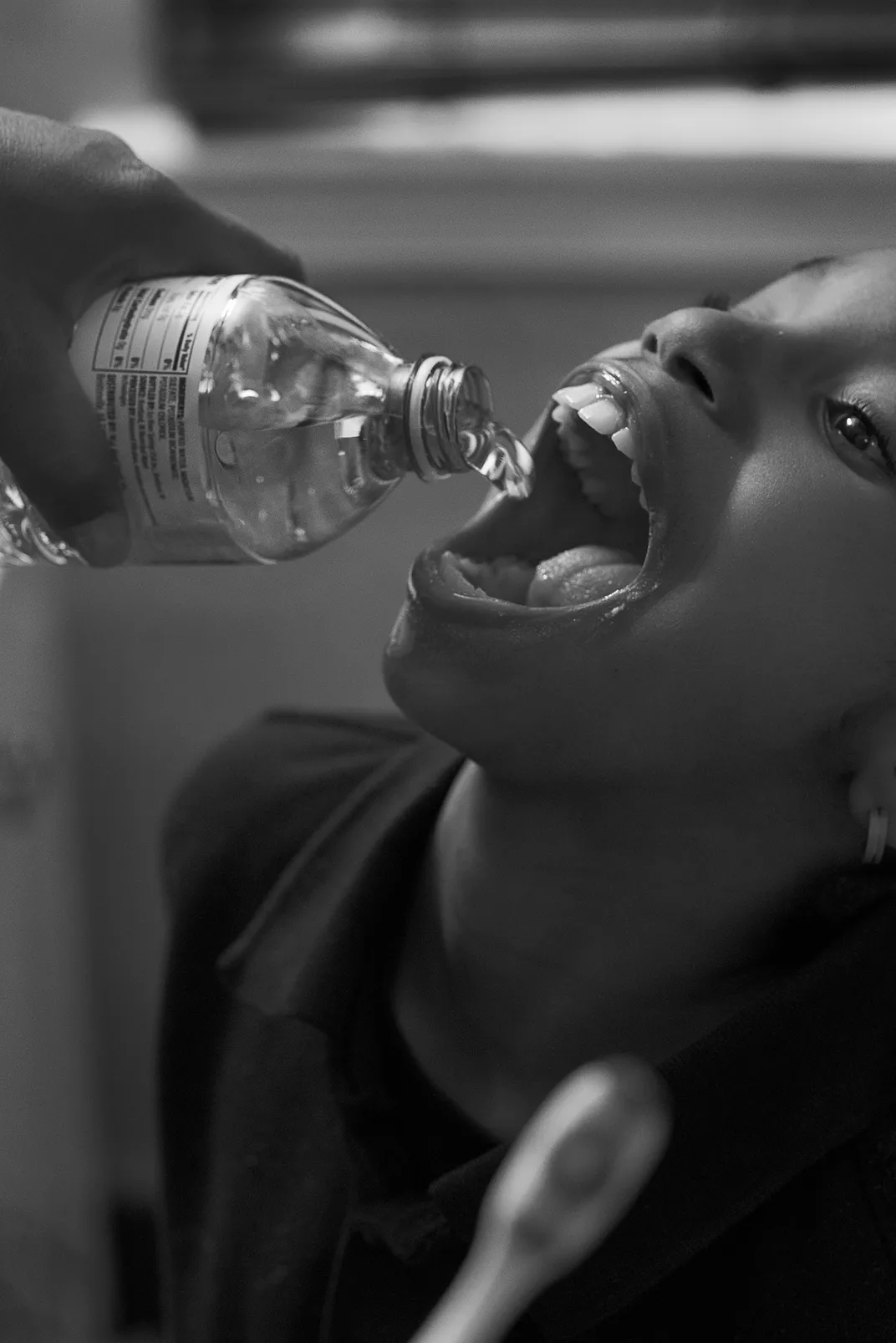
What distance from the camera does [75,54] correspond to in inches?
67.0

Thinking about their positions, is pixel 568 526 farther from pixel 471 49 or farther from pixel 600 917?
pixel 471 49

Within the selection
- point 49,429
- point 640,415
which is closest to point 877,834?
point 640,415

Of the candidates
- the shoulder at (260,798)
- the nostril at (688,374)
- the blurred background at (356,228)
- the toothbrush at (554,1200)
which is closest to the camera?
the toothbrush at (554,1200)

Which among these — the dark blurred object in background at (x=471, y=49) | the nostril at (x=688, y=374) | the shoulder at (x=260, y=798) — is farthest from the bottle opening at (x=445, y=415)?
the dark blurred object in background at (x=471, y=49)

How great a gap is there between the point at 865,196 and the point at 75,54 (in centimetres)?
92

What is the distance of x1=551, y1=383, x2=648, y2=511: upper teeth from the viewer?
827mm

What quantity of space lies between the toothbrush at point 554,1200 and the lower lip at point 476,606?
0.36m

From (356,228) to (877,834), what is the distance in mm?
959

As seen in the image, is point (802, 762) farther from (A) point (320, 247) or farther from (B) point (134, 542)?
(A) point (320, 247)

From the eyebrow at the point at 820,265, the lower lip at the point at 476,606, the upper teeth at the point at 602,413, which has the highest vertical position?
the eyebrow at the point at 820,265

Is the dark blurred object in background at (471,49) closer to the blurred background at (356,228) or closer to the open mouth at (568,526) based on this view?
the blurred background at (356,228)

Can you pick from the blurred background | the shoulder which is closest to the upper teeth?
the shoulder

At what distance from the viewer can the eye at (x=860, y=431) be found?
0.80 metres

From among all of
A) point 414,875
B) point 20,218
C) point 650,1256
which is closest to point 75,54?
point 20,218
